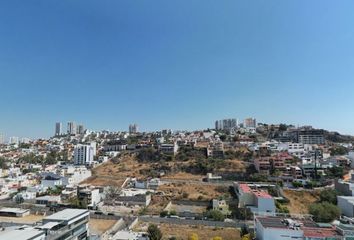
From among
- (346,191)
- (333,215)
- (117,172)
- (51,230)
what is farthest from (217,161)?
(51,230)

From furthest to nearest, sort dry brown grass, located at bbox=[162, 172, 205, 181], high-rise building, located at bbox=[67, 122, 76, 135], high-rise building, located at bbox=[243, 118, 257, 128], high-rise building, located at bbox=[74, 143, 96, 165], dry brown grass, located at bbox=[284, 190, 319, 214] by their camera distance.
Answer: high-rise building, located at bbox=[67, 122, 76, 135] < high-rise building, located at bbox=[243, 118, 257, 128] < high-rise building, located at bbox=[74, 143, 96, 165] < dry brown grass, located at bbox=[162, 172, 205, 181] < dry brown grass, located at bbox=[284, 190, 319, 214]

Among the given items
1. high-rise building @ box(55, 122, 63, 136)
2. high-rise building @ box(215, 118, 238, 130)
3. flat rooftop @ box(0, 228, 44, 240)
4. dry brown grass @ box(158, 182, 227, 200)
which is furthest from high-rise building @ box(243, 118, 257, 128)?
flat rooftop @ box(0, 228, 44, 240)

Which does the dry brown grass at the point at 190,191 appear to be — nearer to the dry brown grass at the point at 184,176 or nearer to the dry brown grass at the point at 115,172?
the dry brown grass at the point at 184,176

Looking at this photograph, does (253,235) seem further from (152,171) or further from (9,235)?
(152,171)

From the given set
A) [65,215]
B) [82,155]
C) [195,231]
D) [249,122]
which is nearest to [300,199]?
[195,231]

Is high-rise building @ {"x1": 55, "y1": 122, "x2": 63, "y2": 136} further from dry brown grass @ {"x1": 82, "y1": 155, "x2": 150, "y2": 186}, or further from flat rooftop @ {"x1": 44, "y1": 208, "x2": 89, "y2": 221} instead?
flat rooftop @ {"x1": 44, "y1": 208, "x2": 89, "y2": 221}

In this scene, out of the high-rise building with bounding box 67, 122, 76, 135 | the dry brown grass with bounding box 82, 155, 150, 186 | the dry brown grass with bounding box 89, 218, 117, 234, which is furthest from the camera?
the high-rise building with bounding box 67, 122, 76, 135

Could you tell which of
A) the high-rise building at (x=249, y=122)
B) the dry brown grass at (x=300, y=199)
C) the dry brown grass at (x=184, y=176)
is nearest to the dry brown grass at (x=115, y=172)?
the dry brown grass at (x=184, y=176)

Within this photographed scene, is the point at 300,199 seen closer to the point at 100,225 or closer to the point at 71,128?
the point at 100,225
